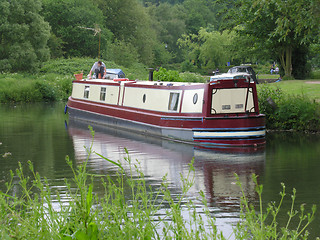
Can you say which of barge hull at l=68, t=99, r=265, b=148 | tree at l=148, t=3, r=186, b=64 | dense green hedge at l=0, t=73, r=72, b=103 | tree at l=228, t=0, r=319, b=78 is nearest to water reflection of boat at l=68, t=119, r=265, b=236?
barge hull at l=68, t=99, r=265, b=148

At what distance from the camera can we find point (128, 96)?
21438 millimetres

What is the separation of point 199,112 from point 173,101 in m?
1.60

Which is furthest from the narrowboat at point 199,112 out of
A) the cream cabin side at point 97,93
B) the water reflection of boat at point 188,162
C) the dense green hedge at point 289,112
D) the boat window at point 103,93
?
the dense green hedge at point 289,112

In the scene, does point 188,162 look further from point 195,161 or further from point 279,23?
point 279,23

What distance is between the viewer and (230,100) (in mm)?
16938

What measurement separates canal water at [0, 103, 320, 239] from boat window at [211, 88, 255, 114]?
1295 mm

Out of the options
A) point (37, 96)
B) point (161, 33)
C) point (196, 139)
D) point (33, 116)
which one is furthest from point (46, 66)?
point (161, 33)

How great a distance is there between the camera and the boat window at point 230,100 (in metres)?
16.9

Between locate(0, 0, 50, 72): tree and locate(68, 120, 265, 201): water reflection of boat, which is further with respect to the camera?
locate(0, 0, 50, 72): tree

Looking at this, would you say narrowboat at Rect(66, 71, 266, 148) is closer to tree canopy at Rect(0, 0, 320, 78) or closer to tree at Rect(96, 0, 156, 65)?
tree canopy at Rect(0, 0, 320, 78)

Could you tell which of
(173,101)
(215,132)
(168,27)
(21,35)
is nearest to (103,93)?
(173,101)

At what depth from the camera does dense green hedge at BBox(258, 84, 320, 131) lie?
60.1 feet

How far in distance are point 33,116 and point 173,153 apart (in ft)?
39.9

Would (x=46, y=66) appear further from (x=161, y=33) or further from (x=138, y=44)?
(x=161, y=33)
